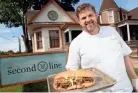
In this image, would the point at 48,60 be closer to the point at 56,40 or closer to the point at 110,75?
the point at 110,75

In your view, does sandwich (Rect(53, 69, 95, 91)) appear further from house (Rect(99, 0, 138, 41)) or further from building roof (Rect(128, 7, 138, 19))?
building roof (Rect(128, 7, 138, 19))

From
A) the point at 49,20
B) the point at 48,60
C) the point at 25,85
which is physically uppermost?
the point at 49,20

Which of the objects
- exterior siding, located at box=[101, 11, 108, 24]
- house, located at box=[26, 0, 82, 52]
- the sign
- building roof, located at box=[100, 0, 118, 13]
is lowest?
the sign

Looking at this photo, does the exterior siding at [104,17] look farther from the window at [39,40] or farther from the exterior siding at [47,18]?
the window at [39,40]

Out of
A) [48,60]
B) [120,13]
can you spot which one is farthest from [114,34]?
[120,13]

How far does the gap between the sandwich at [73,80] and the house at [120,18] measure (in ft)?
102

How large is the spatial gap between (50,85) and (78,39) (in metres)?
0.68

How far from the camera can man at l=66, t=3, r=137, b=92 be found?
2.50 metres

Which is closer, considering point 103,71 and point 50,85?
point 50,85

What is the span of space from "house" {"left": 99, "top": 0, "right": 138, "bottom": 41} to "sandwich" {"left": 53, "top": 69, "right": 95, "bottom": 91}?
31161mm

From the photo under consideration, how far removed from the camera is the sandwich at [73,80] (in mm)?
2061

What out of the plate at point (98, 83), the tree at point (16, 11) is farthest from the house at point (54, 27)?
the plate at point (98, 83)

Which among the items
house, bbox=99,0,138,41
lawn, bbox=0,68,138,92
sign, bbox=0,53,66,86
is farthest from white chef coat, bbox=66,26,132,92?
house, bbox=99,0,138,41

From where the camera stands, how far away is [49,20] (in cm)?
3019
